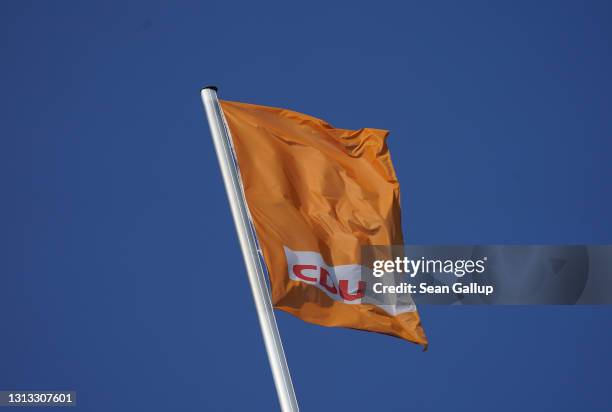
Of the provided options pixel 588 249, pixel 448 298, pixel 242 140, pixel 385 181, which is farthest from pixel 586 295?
pixel 242 140

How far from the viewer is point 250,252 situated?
1852 centimetres

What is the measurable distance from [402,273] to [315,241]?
172cm

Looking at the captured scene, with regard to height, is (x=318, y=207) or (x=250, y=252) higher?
(x=318, y=207)

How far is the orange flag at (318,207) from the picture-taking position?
19469 mm

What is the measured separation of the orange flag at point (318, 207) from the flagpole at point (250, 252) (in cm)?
37

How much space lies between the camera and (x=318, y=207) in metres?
20.8

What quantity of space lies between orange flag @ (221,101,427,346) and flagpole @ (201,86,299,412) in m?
0.37

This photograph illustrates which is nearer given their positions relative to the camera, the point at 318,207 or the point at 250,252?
the point at 250,252

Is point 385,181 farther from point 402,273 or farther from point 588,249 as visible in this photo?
point 588,249

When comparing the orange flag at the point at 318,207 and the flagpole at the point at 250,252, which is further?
the orange flag at the point at 318,207

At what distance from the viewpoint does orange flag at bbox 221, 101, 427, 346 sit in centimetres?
1947

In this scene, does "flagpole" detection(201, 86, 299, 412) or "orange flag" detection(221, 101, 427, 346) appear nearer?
"flagpole" detection(201, 86, 299, 412)

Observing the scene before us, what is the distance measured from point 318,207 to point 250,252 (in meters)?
2.65

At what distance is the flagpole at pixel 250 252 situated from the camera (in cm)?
1794
